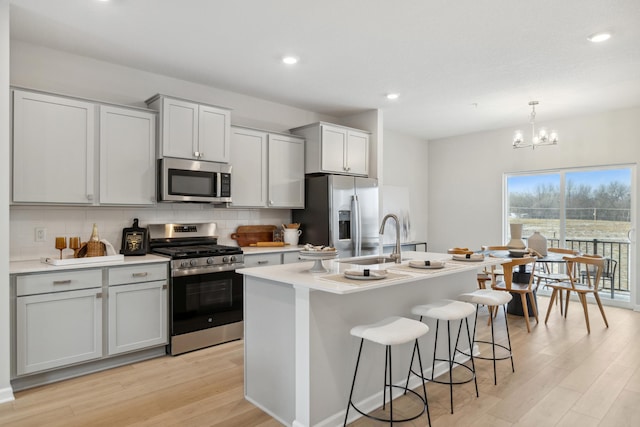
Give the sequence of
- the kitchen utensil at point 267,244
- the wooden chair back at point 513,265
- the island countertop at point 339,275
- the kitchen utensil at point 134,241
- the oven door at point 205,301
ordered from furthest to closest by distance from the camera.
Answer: the kitchen utensil at point 267,244 < the wooden chair back at point 513,265 < the kitchen utensil at point 134,241 < the oven door at point 205,301 < the island countertop at point 339,275

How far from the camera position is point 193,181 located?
12.8ft

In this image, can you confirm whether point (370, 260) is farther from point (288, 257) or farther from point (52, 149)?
point (52, 149)

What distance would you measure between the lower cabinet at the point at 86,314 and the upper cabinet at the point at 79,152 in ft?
2.25

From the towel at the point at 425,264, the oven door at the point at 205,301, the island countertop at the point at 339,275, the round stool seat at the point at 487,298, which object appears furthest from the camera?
the oven door at the point at 205,301

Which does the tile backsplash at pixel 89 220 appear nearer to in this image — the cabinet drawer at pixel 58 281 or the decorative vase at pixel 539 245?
the cabinet drawer at pixel 58 281

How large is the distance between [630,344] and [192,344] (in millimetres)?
4223

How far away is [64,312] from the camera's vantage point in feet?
9.68

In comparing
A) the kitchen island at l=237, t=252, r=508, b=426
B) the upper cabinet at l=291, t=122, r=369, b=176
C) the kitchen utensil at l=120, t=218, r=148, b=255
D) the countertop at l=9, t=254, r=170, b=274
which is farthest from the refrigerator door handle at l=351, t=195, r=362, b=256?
the kitchen utensil at l=120, t=218, r=148, b=255

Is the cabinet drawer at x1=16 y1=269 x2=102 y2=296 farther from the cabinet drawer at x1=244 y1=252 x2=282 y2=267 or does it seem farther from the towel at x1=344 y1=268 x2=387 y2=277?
the towel at x1=344 y1=268 x2=387 y2=277

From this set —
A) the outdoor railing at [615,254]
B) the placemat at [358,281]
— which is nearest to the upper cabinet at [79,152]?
the placemat at [358,281]

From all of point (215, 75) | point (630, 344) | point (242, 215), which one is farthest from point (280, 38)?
point (630, 344)

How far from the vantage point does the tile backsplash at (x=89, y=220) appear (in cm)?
326

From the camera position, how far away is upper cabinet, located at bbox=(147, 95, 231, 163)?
3684 millimetres

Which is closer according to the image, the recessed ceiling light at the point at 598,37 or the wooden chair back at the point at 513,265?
the recessed ceiling light at the point at 598,37
